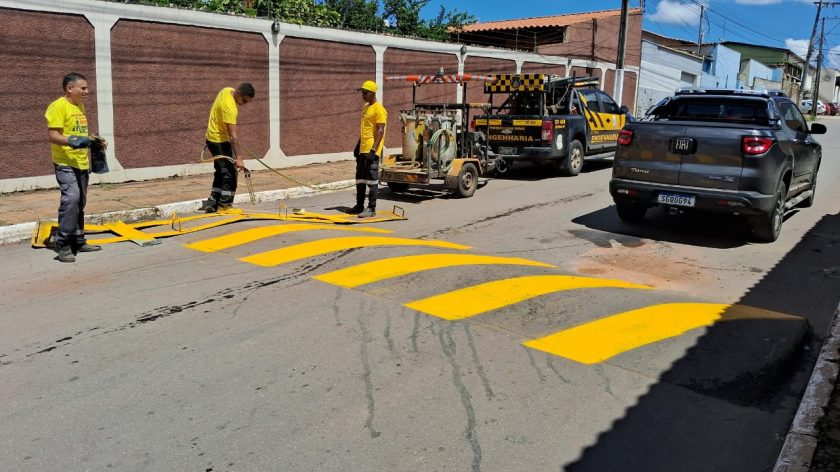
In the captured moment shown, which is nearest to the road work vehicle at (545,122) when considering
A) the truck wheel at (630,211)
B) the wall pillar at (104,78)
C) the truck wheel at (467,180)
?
the truck wheel at (467,180)

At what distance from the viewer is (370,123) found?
9.35m

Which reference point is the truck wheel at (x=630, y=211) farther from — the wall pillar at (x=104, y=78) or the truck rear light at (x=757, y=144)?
the wall pillar at (x=104, y=78)

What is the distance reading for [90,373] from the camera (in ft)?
13.7

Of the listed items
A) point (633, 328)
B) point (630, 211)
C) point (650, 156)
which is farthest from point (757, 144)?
point (633, 328)

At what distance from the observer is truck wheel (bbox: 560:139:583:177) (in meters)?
14.4

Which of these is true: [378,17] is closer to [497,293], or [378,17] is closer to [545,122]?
[545,122]

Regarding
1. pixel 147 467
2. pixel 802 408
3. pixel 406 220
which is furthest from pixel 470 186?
pixel 147 467

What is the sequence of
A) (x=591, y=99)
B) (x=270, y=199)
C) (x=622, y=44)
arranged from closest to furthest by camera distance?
(x=270, y=199)
(x=591, y=99)
(x=622, y=44)

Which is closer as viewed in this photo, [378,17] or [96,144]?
[96,144]

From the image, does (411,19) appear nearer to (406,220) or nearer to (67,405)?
(406,220)

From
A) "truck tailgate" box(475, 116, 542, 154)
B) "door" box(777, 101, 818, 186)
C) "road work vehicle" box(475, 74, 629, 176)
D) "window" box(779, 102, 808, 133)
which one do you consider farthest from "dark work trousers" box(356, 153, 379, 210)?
"window" box(779, 102, 808, 133)

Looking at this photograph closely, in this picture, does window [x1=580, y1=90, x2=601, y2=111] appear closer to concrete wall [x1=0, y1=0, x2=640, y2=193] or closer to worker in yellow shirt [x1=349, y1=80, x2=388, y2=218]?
concrete wall [x1=0, y1=0, x2=640, y2=193]

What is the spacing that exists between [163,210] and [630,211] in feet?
22.1

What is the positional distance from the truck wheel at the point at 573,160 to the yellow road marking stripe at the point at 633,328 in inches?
351
